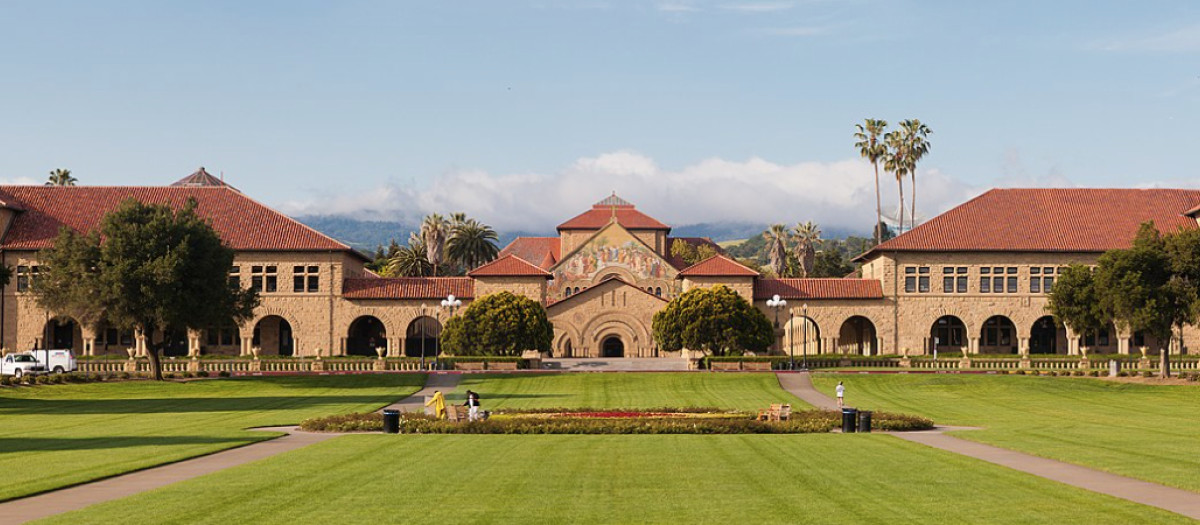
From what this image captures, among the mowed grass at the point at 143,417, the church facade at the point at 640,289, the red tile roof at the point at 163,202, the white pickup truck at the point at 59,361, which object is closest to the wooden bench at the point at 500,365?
the mowed grass at the point at 143,417

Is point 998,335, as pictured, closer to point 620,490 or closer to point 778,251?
point 778,251

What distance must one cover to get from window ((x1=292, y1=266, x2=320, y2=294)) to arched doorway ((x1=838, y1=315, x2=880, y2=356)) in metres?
36.7

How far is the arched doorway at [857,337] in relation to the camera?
304 ft

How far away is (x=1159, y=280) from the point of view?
63.6 metres

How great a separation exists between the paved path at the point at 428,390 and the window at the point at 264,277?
2572 centimetres

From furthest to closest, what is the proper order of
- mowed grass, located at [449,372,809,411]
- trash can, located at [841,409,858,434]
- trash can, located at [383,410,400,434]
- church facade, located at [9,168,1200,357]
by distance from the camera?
church facade, located at [9,168,1200,357], mowed grass, located at [449,372,809,411], trash can, located at [841,409,858,434], trash can, located at [383,410,400,434]

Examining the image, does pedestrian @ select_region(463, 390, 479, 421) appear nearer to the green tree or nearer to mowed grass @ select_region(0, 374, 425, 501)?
mowed grass @ select_region(0, 374, 425, 501)

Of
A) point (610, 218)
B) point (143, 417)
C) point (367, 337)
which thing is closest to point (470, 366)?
point (367, 337)

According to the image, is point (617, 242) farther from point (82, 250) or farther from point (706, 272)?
point (82, 250)

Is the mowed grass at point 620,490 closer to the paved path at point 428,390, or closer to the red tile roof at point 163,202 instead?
the paved path at point 428,390

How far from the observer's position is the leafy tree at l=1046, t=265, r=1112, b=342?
66938mm

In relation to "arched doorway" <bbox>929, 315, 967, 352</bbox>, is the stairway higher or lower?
lower

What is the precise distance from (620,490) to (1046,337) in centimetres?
7834

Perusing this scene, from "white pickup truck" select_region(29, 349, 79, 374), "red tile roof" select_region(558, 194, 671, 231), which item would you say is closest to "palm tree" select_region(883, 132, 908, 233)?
"red tile roof" select_region(558, 194, 671, 231)
